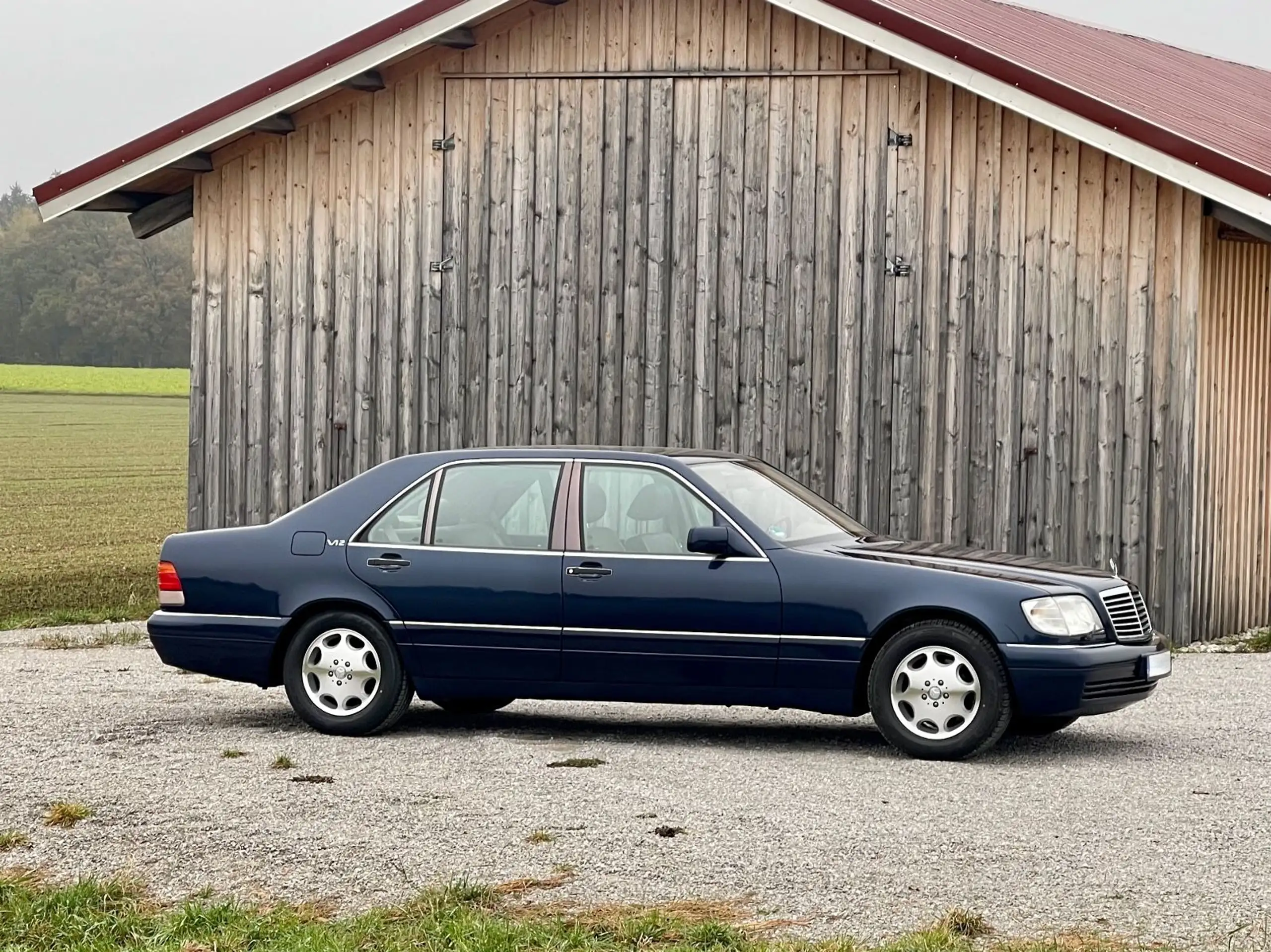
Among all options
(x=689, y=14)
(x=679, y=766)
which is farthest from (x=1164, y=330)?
(x=679, y=766)

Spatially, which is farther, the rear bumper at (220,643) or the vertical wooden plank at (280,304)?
the vertical wooden plank at (280,304)

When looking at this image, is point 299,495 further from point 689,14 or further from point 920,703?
point 920,703

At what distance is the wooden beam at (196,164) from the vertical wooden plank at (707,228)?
4.08 meters

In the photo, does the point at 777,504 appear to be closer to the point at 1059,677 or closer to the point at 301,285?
the point at 1059,677

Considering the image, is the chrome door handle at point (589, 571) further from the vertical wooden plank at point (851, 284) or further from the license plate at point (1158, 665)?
the vertical wooden plank at point (851, 284)

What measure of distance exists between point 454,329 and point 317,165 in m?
1.80

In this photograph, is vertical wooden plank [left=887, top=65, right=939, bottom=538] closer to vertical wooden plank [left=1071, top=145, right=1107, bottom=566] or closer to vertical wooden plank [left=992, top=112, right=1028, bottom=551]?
vertical wooden plank [left=992, top=112, right=1028, bottom=551]

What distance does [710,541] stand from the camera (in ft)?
31.7

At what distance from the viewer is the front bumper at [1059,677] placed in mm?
9188

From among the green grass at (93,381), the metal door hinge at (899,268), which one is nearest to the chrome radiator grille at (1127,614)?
the metal door hinge at (899,268)

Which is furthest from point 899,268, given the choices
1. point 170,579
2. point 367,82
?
point 170,579

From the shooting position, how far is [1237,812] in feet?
26.2

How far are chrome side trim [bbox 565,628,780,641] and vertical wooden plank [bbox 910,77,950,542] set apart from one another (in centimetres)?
548

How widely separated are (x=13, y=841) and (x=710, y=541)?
Answer: 11.9 feet
